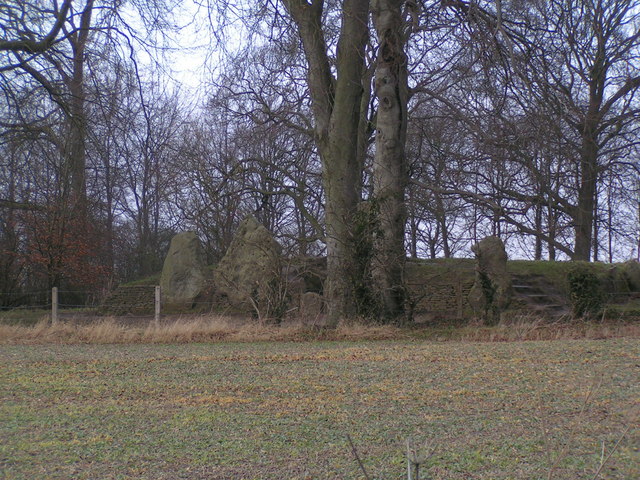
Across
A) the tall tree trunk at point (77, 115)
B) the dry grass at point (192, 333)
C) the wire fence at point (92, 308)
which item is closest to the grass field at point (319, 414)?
the dry grass at point (192, 333)

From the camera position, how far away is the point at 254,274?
52.1 feet

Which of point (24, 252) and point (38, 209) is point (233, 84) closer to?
point (38, 209)

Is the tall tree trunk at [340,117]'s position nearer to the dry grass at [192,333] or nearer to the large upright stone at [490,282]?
the dry grass at [192,333]

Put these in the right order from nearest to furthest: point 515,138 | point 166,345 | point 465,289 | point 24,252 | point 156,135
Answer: point 166,345
point 515,138
point 465,289
point 24,252
point 156,135

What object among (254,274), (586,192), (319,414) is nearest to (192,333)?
(254,274)

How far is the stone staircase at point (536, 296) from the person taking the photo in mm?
18081

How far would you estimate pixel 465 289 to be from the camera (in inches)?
730

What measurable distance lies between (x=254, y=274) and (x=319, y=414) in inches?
417

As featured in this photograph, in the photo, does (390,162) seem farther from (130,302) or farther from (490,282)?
(130,302)

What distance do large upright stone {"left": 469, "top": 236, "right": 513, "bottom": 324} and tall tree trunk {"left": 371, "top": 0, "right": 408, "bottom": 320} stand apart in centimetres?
181

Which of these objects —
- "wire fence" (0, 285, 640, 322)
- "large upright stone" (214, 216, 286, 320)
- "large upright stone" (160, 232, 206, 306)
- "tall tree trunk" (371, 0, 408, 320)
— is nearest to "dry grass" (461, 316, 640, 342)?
"tall tree trunk" (371, 0, 408, 320)

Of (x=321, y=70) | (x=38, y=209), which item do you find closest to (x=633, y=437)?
(x=321, y=70)

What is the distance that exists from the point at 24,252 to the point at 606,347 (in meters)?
19.7

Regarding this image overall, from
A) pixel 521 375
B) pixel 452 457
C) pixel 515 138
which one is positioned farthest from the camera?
pixel 515 138
